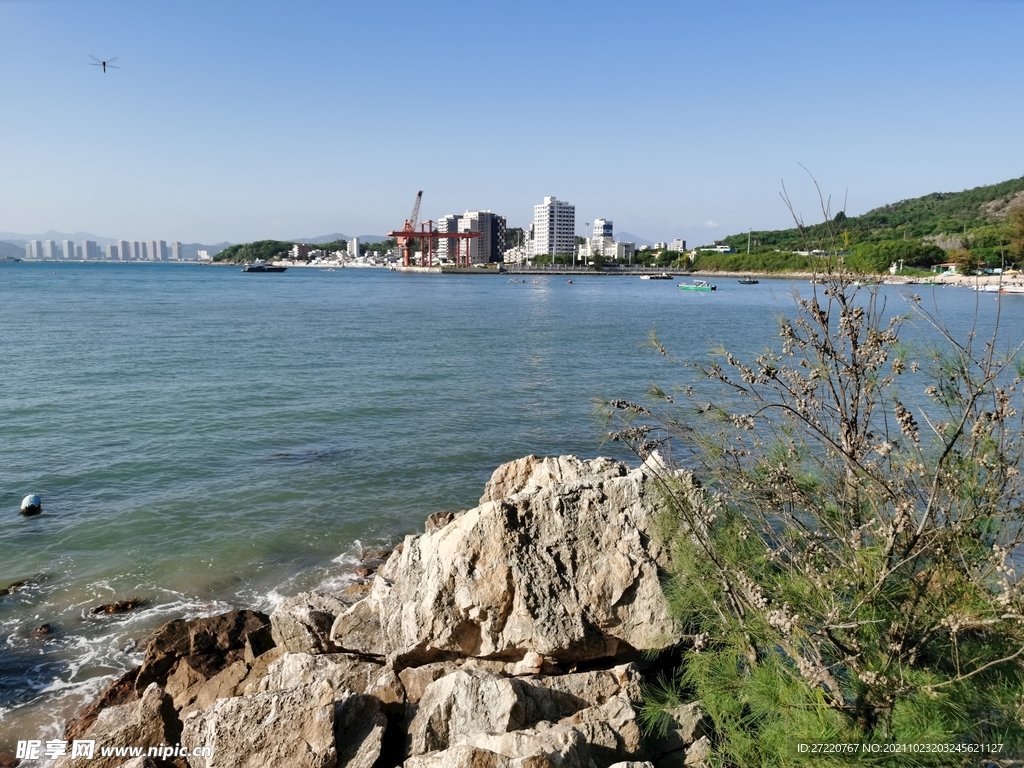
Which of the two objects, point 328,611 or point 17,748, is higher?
point 328,611

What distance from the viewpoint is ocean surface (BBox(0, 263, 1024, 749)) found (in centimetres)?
896

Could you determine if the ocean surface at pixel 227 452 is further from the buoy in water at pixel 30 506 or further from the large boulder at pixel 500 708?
the large boulder at pixel 500 708

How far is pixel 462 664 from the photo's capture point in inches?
214

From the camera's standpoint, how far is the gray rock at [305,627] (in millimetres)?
6328

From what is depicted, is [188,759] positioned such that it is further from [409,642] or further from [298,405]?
[298,405]

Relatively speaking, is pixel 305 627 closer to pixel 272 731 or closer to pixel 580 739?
pixel 272 731

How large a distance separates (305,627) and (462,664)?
1.81m

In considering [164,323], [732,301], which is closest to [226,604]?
[164,323]

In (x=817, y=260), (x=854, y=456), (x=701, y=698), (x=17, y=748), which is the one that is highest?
(x=817, y=260)

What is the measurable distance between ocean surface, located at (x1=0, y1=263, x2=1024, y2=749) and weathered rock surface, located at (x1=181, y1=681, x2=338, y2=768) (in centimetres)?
330

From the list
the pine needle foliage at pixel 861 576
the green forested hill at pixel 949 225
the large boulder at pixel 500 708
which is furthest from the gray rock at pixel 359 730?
the green forested hill at pixel 949 225

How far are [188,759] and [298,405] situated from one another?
15748 millimetres

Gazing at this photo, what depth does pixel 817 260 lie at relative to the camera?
4188 mm

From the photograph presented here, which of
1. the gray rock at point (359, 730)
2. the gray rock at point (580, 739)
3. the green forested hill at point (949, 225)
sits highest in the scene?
the green forested hill at point (949, 225)
